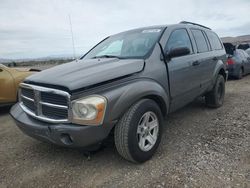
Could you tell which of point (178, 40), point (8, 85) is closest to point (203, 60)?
point (178, 40)

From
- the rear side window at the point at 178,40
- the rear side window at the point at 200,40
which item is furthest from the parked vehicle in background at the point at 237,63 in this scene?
the rear side window at the point at 178,40

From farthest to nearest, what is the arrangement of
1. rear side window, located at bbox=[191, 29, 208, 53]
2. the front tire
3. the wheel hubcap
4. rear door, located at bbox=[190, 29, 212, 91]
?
rear side window, located at bbox=[191, 29, 208, 53]
rear door, located at bbox=[190, 29, 212, 91]
the wheel hubcap
the front tire

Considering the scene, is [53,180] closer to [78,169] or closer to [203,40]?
[78,169]

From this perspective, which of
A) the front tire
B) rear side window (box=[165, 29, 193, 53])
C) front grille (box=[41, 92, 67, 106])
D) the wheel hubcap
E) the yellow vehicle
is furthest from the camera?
the yellow vehicle

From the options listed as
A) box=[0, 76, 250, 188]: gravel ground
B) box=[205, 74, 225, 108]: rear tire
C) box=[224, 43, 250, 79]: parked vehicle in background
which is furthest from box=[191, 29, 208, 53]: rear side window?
box=[224, 43, 250, 79]: parked vehicle in background

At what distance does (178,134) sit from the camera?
4211 millimetres

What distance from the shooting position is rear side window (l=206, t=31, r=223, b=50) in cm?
552

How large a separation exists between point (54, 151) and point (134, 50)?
199 cm

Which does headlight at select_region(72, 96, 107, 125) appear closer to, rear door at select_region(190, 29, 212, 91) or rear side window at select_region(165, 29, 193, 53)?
rear side window at select_region(165, 29, 193, 53)

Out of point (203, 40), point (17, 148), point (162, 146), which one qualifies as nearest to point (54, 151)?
point (17, 148)

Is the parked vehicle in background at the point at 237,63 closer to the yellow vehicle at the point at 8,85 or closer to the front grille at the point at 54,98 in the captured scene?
the yellow vehicle at the point at 8,85

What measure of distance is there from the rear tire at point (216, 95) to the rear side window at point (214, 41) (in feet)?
2.25

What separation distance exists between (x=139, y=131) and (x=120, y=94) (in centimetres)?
59

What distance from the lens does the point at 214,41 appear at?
576cm
